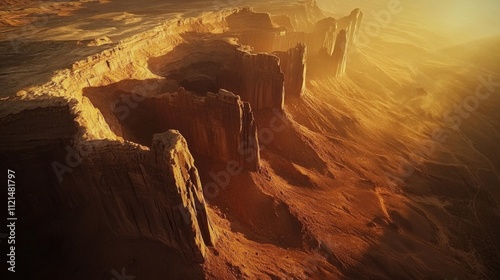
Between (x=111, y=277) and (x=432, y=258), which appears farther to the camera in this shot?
(x=432, y=258)

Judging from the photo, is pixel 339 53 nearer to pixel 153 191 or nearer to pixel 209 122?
pixel 209 122

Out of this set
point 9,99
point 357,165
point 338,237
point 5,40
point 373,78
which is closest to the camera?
point 9,99

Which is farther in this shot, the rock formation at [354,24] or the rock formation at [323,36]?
the rock formation at [354,24]

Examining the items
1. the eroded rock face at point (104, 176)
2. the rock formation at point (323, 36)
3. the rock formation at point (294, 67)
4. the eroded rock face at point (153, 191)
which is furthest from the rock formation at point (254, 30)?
the eroded rock face at point (153, 191)

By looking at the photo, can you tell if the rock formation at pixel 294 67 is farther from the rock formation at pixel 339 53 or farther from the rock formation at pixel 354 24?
the rock formation at pixel 354 24

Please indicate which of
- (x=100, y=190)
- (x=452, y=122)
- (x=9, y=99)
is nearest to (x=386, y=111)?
(x=452, y=122)

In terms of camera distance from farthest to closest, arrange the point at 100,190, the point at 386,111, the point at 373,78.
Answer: the point at 373,78 < the point at 386,111 < the point at 100,190

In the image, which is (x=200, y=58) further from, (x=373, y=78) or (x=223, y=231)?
(x=373, y=78)

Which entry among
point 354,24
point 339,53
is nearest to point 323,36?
point 339,53
